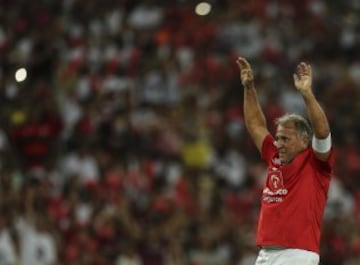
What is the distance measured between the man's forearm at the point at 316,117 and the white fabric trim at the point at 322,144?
43 mm

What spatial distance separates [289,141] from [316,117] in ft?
1.70

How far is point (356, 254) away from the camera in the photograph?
666 inches

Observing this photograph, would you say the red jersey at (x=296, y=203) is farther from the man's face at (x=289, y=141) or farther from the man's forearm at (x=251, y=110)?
the man's forearm at (x=251, y=110)

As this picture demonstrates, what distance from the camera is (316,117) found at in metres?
9.58

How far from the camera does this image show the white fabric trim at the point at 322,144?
9.69 meters

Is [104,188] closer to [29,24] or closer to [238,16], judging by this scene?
[29,24]

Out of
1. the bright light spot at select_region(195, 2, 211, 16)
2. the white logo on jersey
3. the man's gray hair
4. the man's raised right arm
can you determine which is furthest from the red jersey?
the bright light spot at select_region(195, 2, 211, 16)

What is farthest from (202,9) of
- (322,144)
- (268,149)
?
(322,144)

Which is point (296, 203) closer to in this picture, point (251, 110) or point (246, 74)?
point (251, 110)

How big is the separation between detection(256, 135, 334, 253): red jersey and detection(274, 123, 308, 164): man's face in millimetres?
48

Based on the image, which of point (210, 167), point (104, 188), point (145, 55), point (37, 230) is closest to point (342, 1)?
point (145, 55)

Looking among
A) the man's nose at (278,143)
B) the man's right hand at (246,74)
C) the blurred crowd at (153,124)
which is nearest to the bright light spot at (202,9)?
the blurred crowd at (153,124)

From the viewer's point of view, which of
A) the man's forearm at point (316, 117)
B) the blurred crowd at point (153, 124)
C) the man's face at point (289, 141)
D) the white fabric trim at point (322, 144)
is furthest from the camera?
the blurred crowd at point (153, 124)

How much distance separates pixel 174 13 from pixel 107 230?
6171 millimetres
